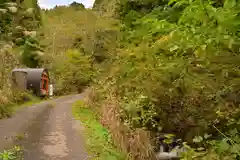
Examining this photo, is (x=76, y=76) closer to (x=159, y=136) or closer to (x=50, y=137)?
(x=50, y=137)

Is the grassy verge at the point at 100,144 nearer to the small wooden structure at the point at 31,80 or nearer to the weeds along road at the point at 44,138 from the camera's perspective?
the weeds along road at the point at 44,138

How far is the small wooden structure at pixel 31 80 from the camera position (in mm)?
27328

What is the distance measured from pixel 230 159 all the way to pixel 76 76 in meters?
35.2

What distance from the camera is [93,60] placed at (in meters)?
38.2

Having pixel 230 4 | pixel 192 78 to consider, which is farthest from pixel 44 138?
pixel 230 4

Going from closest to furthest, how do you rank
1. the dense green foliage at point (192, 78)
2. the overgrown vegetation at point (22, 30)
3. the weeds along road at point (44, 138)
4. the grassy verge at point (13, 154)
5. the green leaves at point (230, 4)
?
the green leaves at point (230, 4) → the dense green foliage at point (192, 78) → the grassy verge at point (13, 154) → the weeds along road at point (44, 138) → the overgrown vegetation at point (22, 30)

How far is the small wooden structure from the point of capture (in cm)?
2733

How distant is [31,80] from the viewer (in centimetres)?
3008

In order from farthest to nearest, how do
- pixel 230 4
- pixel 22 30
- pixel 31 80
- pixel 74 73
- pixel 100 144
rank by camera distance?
pixel 22 30 < pixel 74 73 < pixel 31 80 < pixel 100 144 < pixel 230 4

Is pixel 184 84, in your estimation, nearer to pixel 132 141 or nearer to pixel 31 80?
pixel 132 141

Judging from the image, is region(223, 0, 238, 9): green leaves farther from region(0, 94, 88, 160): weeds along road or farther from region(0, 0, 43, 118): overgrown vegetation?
region(0, 0, 43, 118): overgrown vegetation

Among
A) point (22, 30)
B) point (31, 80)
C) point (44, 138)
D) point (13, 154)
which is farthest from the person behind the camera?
point (22, 30)

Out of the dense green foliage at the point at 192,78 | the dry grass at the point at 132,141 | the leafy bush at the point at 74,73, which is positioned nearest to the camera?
the dense green foliage at the point at 192,78

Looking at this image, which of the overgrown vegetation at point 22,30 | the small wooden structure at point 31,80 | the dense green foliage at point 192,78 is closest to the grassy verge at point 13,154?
the dense green foliage at point 192,78
